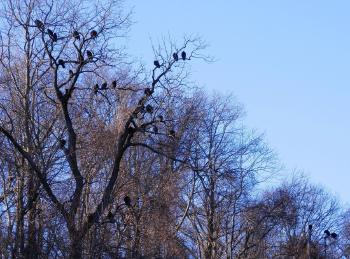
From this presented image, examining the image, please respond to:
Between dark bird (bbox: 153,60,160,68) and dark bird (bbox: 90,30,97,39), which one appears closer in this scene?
dark bird (bbox: 90,30,97,39)

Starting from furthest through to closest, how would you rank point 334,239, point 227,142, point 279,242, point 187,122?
1. point 334,239
2. point 279,242
3. point 227,142
4. point 187,122

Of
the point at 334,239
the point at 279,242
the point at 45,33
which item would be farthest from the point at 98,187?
the point at 334,239

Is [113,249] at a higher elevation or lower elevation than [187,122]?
lower

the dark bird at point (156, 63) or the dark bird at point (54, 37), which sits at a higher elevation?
the dark bird at point (54, 37)

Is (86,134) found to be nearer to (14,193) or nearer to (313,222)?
(14,193)

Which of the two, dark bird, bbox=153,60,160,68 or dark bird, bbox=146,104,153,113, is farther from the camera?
dark bird, bbox=153,60,160,68

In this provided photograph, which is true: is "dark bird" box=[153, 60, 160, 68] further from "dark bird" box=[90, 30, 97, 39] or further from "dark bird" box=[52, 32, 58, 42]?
"dark bird" box=[52, 32, 58, 42]

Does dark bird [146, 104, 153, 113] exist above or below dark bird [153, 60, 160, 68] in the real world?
below

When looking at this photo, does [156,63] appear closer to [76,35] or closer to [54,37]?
[76,35]

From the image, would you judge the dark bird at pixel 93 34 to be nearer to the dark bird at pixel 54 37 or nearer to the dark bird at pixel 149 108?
the dark bird at pixel 54 37

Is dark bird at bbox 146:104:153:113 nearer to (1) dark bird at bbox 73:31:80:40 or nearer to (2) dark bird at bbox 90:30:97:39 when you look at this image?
(2) dark bird at bbox 90:30:97:39

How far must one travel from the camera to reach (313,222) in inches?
2067

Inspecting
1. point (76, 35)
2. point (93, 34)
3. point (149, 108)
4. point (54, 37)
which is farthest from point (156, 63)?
point (54, 37)

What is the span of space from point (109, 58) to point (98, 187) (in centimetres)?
451
